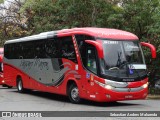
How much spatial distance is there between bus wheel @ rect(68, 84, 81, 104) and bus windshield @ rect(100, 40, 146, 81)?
7.01 feet

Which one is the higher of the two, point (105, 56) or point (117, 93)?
point (105, 56)

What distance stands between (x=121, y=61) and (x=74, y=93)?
110 inches

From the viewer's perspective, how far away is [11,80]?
25719 millimetres

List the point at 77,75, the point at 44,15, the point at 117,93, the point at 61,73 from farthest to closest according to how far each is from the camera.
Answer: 1. the point at 44,15
2. the point at 61,73
3. the point at 77,75
4. the point at 117,93

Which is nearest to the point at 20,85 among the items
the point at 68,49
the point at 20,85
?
the point at 20,85

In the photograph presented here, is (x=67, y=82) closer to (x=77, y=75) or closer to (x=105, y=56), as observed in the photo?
(x=77, y=75)

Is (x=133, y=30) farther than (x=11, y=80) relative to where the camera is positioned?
Yes

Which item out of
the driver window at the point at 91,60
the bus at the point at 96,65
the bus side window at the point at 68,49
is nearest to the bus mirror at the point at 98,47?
the bus at the point at 96,65

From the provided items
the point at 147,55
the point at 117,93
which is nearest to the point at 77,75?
the point at 117,93

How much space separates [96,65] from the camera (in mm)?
15781

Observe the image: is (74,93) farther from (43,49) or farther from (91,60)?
(43,49)

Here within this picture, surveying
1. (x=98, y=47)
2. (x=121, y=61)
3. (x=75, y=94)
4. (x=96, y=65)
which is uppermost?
(x=98, y=47)

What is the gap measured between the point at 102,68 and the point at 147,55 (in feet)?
41.0

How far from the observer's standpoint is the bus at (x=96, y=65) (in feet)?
51.3
